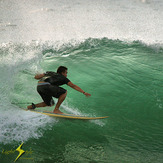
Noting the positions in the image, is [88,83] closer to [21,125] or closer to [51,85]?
[51,85]

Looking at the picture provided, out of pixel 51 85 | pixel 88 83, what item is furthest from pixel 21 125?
pixel 88 83

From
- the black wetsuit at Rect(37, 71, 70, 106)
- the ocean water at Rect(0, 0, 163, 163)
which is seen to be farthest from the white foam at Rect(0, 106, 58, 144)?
the black wetsuit at Rect(37, 71, 70, 106)

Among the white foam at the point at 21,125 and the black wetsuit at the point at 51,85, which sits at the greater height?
the black wetsuit at the point at 51,85

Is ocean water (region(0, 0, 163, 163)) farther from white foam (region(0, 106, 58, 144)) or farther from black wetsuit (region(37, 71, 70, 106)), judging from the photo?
black wetsuit (region(37, 71, 70, 106))

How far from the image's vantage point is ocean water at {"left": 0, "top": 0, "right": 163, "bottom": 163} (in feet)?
13.0

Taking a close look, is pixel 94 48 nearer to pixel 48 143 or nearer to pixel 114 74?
pixel 114 74

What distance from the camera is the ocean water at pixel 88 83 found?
396 cm

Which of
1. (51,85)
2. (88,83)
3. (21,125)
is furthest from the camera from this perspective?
(88,83)

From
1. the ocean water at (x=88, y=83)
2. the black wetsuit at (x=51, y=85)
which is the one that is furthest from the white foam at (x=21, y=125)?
the black wetsuit at (x=51, y=85)

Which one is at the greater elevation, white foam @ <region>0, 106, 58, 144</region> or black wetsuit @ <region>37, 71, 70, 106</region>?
black wetsuit @ <region>37, 71, 70, 106</region>

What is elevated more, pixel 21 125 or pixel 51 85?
pixel 51 85

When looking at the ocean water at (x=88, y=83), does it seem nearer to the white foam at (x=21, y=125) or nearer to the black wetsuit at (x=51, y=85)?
the white foam at (x=21, y=125)

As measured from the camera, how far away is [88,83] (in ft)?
20.7

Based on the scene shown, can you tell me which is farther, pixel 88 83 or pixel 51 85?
pixel 88 83
